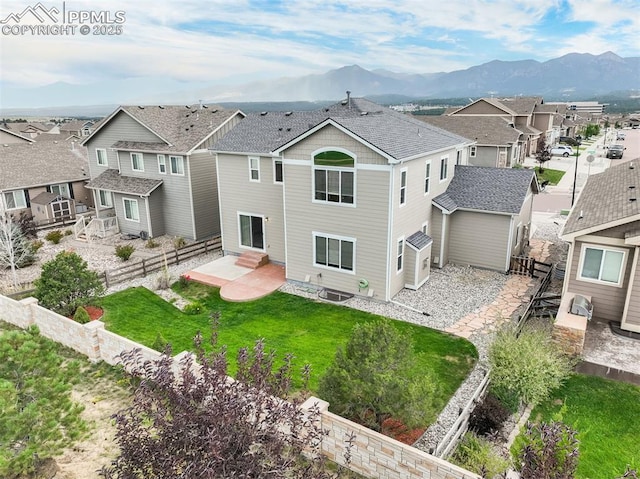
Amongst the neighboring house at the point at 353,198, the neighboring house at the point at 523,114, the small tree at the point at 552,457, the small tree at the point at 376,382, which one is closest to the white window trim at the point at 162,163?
the neighboring house at the point at 353,198

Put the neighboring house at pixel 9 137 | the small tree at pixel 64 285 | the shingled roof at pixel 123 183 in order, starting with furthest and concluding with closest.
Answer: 1. the neighboring house at pixel 9 137
2. the shingled roof at pixel 123 183
3. the small tree at pixel 64 285

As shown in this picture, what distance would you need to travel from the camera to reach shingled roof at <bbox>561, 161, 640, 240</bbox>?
13711mm

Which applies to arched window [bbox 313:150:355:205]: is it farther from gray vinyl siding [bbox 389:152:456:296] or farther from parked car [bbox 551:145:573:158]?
parked car [bbox 551:145:573:158]

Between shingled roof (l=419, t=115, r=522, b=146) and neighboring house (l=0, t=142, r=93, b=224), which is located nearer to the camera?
neighboring house (l=0, t=142, r=93, b=224)

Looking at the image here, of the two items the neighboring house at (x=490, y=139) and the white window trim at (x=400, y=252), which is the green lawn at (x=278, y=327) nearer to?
the white window trim at (x=400, y=252)

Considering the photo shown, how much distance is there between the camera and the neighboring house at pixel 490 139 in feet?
149

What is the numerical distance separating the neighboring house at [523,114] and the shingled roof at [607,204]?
118 ft

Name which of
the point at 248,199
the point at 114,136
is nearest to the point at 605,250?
the point at 248,199

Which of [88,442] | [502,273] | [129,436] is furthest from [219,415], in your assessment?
[502,273]

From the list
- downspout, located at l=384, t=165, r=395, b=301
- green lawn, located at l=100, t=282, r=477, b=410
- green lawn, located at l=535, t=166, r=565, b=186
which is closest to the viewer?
green lawn, located at l=100, t=282, r=477, b=410

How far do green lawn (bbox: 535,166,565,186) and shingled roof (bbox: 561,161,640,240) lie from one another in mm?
22639

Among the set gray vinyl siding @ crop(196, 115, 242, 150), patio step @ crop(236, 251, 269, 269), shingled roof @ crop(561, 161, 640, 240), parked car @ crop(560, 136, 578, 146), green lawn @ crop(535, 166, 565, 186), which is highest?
gray vinyl siding @ crop(196, 115, 242, 150)

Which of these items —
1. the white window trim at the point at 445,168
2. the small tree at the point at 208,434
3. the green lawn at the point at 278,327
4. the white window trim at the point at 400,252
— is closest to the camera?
the small tree at the point at 208,434

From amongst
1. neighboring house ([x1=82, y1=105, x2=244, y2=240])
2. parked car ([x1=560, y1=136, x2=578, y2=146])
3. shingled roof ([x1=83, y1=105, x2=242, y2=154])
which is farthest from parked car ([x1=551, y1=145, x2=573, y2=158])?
shingled roof ([x1=83, y1=105, x2=242, y2=154])
